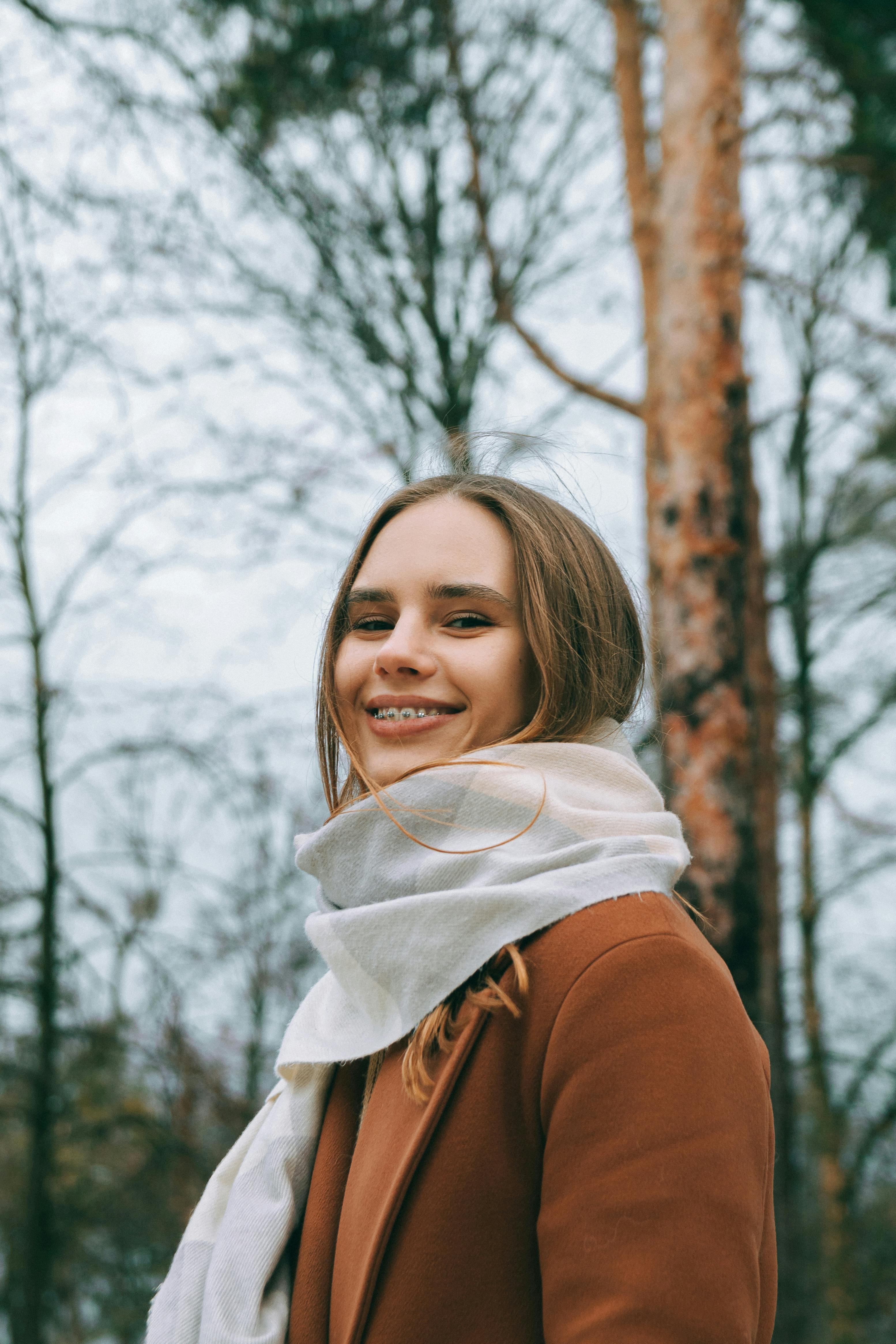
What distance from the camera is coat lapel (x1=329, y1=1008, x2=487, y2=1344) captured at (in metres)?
0.99

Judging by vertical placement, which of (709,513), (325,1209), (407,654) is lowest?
(325,1209)

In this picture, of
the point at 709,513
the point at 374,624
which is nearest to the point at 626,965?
the point at 374,624

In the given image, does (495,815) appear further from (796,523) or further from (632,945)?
(796,523)

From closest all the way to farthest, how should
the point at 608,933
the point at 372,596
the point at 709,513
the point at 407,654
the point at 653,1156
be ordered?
the point at 653,1156 < the point at 608,933 < the point at 407,654 < the point at 372,596 < the point at 709,513

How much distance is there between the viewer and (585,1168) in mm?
880

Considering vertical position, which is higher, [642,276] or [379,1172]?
[642,276]

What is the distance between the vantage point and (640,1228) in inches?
33.0

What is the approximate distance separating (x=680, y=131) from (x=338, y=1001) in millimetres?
3813

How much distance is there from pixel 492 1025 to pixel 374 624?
60cm

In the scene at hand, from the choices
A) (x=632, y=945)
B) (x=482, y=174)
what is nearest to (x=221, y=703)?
(x=482, y=174)

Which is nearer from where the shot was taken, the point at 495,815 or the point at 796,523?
the point at 495,815

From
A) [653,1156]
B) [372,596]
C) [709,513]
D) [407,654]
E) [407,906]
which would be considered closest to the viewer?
[653,1156]

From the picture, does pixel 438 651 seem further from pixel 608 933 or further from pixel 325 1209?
pixel 325 1209

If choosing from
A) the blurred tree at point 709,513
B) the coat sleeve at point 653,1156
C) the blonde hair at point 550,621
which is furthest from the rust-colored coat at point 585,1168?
the blurred tree at point 709,513
